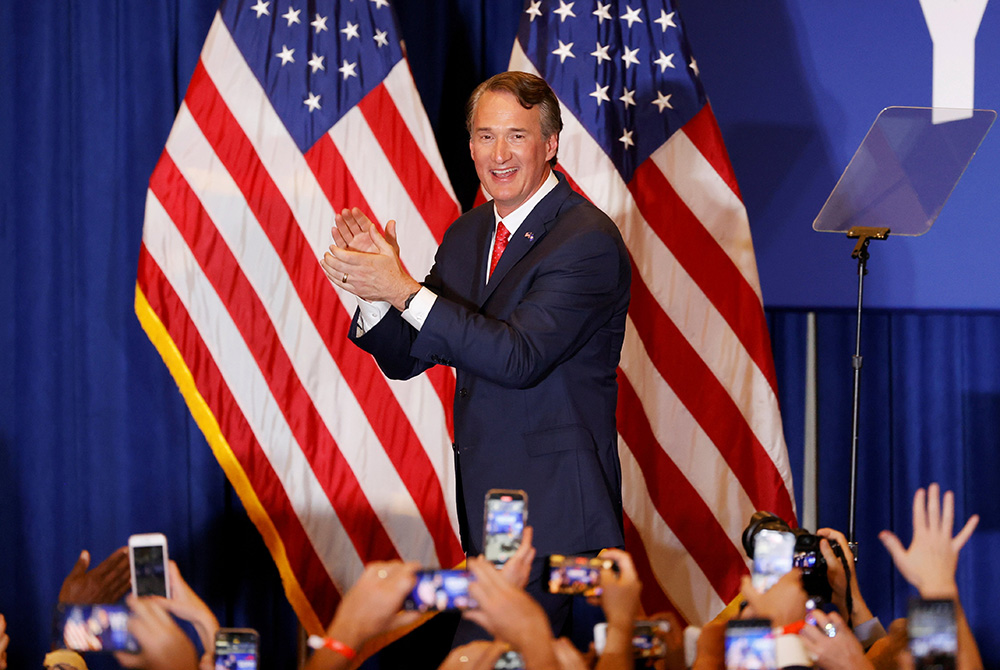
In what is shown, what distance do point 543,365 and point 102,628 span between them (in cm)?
93

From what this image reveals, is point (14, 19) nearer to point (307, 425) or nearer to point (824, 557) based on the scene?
point (307, 425)

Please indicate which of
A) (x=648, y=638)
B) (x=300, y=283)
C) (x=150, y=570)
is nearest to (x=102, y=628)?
(x=150, y=570)

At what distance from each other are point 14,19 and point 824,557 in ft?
9.95

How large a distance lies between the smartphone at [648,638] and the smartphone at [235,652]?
44 cm

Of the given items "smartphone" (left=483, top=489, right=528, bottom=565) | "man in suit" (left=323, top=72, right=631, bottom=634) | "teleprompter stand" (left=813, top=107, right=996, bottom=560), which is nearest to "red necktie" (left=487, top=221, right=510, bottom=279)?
"man in suit" (left=323, top=72, right=631, bottom=634)

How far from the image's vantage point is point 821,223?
3201 millimetres

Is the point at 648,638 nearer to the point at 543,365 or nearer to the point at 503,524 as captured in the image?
the point at 503,524

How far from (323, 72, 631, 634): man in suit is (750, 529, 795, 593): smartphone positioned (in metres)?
0.61

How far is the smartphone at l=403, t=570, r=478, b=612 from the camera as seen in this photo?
1.22 meters

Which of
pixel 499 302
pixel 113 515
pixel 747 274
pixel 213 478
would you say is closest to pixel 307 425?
pixel 213 478

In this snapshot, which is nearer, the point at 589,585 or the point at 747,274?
the point at 589,585

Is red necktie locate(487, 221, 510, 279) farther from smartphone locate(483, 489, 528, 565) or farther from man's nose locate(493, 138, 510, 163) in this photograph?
smartphone locate(483, 489, 528, 565)

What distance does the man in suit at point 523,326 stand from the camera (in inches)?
74.0

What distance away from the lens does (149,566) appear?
4.25 ft
